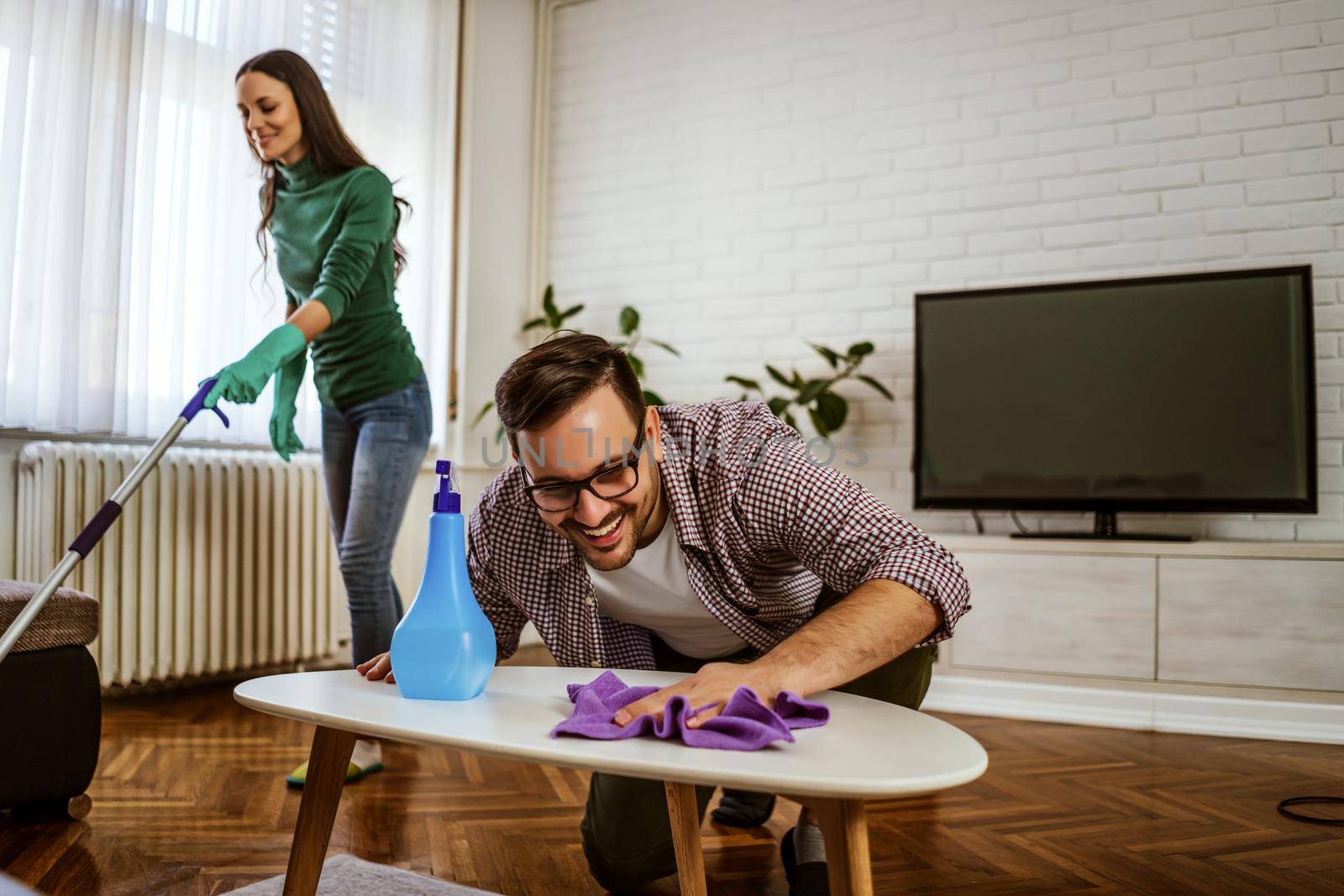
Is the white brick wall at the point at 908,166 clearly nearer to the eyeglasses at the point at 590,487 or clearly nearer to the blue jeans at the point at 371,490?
the blue jeans at the point at 371,490

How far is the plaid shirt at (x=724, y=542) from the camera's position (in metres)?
1.20

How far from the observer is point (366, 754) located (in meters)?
2.22

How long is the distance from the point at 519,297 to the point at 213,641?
2.13 m

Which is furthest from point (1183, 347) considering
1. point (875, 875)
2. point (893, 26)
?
point (875, 875)

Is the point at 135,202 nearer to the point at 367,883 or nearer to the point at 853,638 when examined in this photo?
the point at 367,883

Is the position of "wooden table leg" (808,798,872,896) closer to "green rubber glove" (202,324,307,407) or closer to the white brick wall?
"green rubber glove" (202,324,307,407)

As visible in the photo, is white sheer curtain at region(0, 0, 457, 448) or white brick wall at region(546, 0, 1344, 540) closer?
white sheer curtain at region(0, 0, 457, 448)

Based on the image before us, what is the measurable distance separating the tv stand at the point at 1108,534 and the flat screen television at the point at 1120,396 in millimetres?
12

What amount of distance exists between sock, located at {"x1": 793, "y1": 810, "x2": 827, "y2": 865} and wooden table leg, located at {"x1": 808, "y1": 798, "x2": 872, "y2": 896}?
0.65 m

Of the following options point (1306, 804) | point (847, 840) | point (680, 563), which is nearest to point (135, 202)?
point (680, 563)

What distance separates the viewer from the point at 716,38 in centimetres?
433

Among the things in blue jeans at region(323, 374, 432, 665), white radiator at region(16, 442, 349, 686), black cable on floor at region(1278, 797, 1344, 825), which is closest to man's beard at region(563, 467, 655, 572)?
blue jeans at region(323, 374, 432, 665)

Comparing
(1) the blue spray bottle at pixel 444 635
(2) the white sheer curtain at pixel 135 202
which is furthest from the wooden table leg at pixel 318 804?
(2) the white sheer curtain at pixel 135 202

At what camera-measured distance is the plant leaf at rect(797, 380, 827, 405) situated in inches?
142
